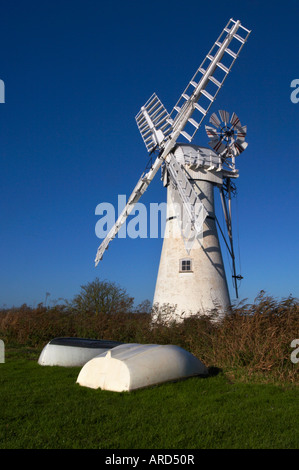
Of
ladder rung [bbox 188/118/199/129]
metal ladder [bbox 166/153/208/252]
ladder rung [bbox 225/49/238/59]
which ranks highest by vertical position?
ladder rung [bbox 225/49/238/59]

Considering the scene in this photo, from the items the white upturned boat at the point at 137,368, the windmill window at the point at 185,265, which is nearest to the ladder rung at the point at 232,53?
the windmill window at the point at 185,265

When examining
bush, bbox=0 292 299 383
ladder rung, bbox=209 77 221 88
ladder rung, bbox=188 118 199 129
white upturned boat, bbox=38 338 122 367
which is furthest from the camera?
ladder rung, bbox=188 118 199 129

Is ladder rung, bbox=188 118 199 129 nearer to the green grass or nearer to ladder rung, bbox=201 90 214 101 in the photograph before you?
ladder rung, bbox=201 90 214 101

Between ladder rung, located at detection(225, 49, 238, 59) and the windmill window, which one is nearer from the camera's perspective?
ladder rung, located at detection(225, 49, 238, 59)

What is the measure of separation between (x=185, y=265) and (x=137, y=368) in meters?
9.83

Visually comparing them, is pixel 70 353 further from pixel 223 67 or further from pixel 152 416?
pixel 223 67

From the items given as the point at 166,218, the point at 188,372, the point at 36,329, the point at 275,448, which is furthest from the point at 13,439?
the point at 166,218

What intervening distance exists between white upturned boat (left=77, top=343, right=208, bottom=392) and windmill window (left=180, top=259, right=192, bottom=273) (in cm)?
848

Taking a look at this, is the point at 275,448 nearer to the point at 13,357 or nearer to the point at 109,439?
the point at 109,439

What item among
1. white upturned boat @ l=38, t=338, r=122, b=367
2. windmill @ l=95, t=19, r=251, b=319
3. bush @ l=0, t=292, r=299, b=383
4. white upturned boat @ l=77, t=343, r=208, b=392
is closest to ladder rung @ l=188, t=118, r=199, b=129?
windmill @ l=95, t=19, r=251, b=319

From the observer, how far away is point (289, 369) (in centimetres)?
838

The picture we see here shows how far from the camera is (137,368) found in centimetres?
733

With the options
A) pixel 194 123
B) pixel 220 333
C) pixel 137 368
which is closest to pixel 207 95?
pixel 194 123

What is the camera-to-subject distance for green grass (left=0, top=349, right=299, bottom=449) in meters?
4.79
